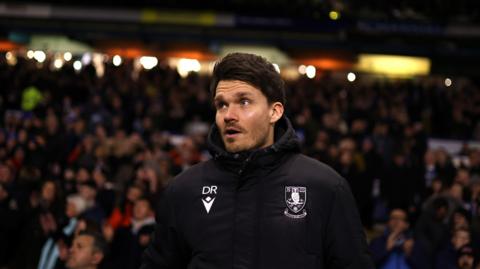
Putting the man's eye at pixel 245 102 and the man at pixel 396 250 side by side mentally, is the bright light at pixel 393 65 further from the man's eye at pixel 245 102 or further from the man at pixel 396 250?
the man's eye at pixel 245 102

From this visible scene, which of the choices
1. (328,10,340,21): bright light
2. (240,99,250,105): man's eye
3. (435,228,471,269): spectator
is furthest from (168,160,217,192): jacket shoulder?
(328,10,340,21): bright light

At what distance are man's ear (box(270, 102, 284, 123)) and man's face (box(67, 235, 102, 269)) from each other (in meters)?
3.71

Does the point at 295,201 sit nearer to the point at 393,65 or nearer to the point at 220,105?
the point at 220,105

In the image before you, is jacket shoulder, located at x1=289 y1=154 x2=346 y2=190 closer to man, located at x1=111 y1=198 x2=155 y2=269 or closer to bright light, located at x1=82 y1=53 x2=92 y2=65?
man, located at x1=111 y1=198 x2=155 y2=269

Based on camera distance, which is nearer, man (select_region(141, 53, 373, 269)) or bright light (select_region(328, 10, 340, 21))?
man (select_region(141, 53, 373, 269))

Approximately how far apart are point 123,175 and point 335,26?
18563 mm

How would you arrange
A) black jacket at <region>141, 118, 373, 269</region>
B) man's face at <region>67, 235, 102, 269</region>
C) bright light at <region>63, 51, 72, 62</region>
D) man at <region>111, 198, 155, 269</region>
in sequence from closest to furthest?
1. black jacket at <region>141, 118, 373, 269</region>
2. man's face at <region>67, 235, 102, 269</region>
3. man at <region>111, 198, 155, 269</region>
4. bright light at <region>63, 51, 72, 62</region>

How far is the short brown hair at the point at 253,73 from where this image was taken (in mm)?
2613

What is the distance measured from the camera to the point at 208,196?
2.65 metres

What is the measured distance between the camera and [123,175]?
12.9 metres

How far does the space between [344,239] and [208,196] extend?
0.42 meters

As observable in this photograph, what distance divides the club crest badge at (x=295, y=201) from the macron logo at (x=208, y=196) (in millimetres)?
220

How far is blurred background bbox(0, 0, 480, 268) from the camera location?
9383mm

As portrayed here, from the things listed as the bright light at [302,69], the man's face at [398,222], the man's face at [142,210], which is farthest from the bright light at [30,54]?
the man's face at [398,222]
